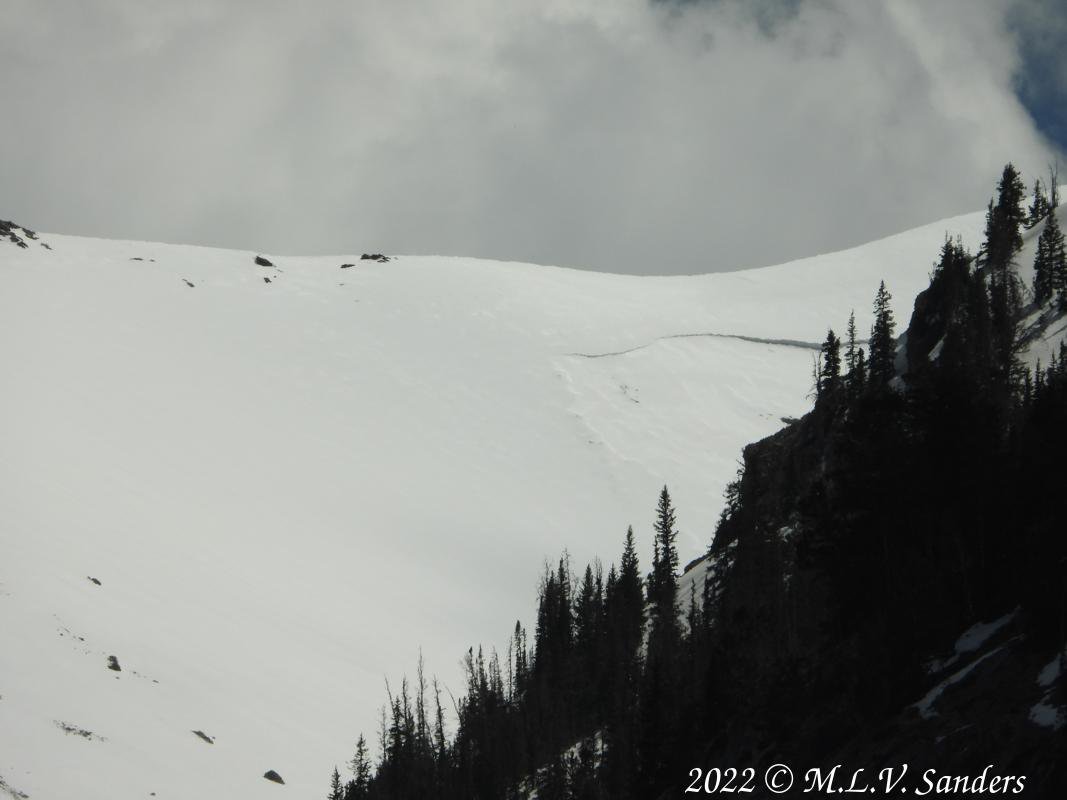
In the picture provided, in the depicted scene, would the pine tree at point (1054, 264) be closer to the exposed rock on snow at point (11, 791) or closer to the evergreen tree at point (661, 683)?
the evergreen tree at point (661, 683)

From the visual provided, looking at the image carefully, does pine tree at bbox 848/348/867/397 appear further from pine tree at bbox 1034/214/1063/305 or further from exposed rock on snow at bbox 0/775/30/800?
exposed rock on snow at bbox 0/775/30/800

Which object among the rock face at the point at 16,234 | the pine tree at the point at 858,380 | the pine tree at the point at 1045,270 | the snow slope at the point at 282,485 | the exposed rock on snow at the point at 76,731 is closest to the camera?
the exposed rock on snow at the point at 76,731

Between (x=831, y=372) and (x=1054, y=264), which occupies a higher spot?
(x=1054, y=264)

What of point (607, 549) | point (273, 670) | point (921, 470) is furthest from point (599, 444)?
point (921, 470)

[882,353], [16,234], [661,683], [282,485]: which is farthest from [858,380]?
[16,234]

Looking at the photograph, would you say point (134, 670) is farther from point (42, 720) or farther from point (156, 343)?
point (156, 343)

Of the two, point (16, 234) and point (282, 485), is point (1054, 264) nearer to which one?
point (282, 485)

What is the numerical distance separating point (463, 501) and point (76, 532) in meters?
58.0

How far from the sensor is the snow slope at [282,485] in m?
70.0

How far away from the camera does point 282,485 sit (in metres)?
135

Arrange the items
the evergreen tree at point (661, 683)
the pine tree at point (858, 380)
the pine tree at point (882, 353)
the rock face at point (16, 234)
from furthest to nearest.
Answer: the rock face at point (16, 234) → the pine tree at point (882, 353) → the pine tree at point (858, 380) → the evergreen tree at point (661, 683)

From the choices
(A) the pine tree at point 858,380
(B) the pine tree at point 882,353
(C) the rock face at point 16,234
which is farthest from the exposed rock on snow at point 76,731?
(C) the rock face at point 16,234

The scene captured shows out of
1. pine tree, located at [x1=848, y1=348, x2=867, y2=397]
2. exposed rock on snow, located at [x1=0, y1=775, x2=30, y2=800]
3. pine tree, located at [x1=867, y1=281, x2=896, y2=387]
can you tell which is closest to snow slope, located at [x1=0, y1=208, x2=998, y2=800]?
exposed rock on snow, located at [x1=0, y1=775, x2=30, y2=800]

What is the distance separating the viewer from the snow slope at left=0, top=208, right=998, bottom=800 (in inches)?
2756
